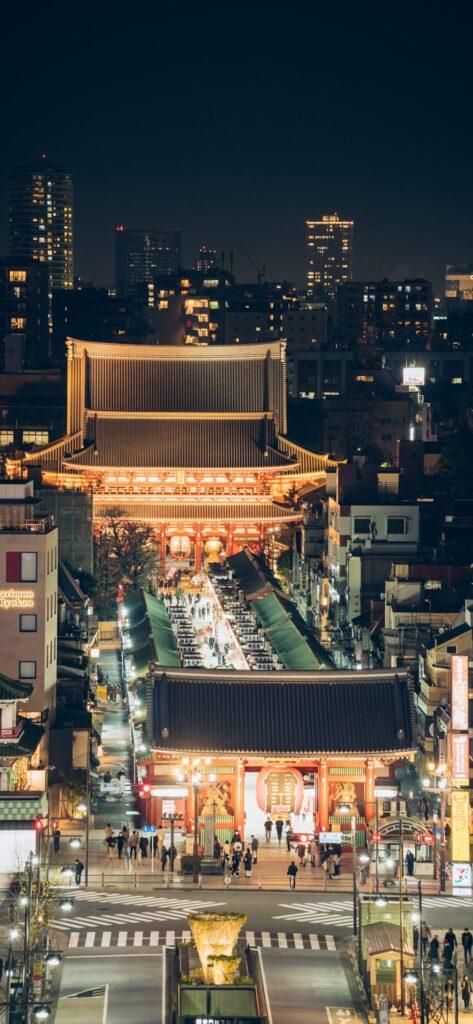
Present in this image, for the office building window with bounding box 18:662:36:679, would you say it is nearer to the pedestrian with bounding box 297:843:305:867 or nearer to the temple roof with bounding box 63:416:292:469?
the pedestrian with bounding box 297:843:305:867

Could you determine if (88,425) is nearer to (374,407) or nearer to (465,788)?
(374,407)

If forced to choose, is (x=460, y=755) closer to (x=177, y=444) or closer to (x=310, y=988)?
(x=310, y=988)

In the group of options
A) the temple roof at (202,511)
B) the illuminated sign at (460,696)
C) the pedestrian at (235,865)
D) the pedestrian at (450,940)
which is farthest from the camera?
the temple roof at (202,511)

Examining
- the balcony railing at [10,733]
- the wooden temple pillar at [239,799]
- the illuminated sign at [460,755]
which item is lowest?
the wooden temple pillar at [239,799]

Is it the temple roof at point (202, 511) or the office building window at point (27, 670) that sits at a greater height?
the temple roof at point (202, 511)

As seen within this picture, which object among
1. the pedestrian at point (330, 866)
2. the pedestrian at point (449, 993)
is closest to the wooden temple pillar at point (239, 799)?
the pedestrian at point (330, 866)

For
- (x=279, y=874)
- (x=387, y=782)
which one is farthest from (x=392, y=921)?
(x=387, y=782)

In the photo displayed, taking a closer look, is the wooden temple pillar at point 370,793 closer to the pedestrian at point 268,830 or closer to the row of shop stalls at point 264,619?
the pedestrian at point 268,830

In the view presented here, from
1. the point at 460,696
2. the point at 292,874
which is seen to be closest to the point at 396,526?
the point at 460,696
